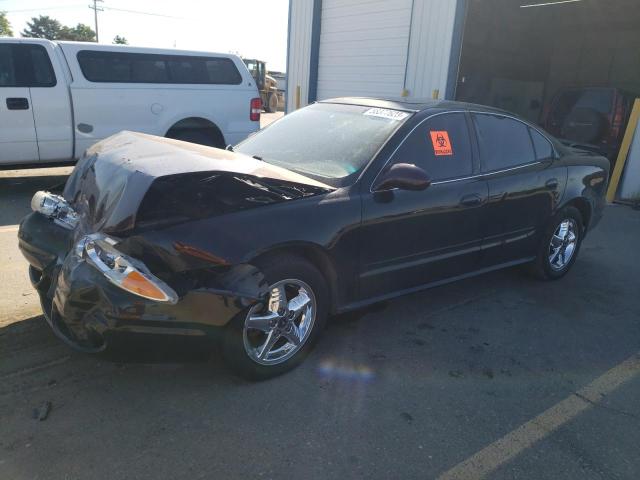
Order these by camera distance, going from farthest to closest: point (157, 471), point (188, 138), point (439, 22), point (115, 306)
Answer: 1. point (439, 22)
2. point (188, 138)
3. point (115, 306)
4. point (157, 471)

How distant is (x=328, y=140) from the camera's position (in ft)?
11.9

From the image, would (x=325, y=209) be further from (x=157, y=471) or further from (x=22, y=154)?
(x=22, y=154)

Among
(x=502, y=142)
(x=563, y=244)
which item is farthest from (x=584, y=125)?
(x=502, y=142)

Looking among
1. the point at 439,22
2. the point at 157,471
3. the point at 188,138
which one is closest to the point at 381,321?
the point at 157,471

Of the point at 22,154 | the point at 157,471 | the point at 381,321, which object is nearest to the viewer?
the point at 157,471

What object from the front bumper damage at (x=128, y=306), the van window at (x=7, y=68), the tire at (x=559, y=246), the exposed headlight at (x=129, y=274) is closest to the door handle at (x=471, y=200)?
the tire at (x=559, y=246)

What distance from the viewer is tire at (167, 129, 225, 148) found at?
25.6 ft

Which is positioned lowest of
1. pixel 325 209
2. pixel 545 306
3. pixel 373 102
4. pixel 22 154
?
pixel 545 306

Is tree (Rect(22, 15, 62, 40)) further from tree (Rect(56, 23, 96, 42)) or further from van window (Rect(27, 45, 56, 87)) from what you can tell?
van window (Rect(27, 45, 56, 87))

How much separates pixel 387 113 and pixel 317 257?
1307 mm

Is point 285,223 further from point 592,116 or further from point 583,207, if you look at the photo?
point 592,116

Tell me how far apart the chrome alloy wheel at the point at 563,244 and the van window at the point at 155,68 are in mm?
5462

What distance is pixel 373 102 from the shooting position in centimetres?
396

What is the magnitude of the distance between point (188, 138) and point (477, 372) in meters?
6.07
